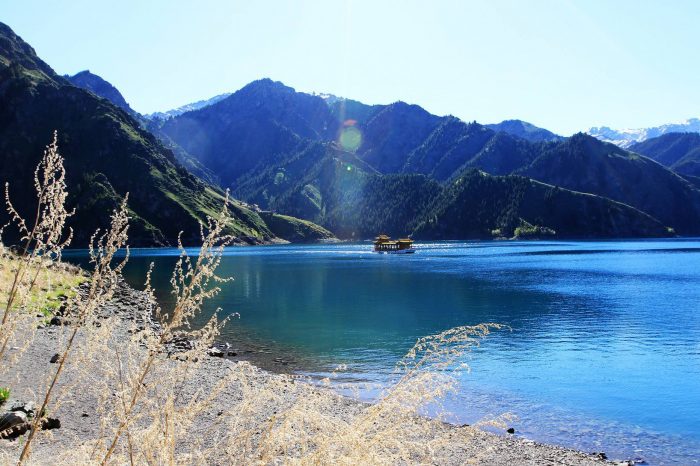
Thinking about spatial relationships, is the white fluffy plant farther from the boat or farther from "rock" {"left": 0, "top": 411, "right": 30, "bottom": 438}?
the boat

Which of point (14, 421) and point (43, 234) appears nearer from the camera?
point (43, 234)

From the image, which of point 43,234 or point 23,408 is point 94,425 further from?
point 43,234

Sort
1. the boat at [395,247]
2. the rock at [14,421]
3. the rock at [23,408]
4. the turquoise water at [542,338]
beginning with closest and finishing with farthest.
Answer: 1. the rock at [14,421]
2. the rock at [23,408]
3. the turquoise water at [542,338]
4. the boat at [395,247]

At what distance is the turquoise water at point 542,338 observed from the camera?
24.3 meters

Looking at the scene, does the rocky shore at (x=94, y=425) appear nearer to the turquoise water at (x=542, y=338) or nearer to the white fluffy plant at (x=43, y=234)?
the turquoise water at (x=542, y=338)

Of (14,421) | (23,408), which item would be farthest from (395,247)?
(14,421)

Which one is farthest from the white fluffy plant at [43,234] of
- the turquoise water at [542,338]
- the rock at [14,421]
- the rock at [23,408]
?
the turquoise water at [542,338]

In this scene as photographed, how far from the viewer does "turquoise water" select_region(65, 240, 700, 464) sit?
24.3 meters

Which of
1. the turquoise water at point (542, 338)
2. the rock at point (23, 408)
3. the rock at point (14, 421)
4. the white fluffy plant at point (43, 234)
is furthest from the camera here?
the turquoise water at point (542, 338)

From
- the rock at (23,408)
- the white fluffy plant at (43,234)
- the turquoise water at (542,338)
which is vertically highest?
the white fluffy plant at (43,234)

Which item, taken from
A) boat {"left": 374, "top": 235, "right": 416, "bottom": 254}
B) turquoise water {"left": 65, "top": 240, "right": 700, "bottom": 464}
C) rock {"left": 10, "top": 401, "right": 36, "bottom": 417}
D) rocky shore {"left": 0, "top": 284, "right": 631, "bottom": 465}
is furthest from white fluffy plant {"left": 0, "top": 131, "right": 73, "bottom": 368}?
boat {"left": 374, "top": 235, "right": 416, "bottom": 254}

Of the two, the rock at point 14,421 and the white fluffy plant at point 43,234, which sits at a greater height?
the white fluffy plant at point 43,234

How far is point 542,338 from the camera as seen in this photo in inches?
1720

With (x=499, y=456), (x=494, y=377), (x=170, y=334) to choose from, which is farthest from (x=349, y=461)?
(x=494, y=377)
